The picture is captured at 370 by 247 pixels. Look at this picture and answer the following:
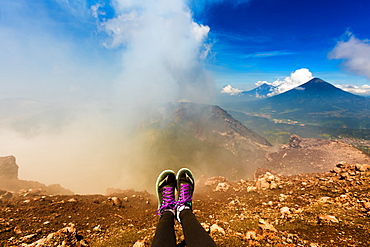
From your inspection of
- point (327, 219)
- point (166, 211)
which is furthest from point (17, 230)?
Answer: point (327, 219)

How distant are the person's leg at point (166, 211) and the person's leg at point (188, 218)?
1.22 ft

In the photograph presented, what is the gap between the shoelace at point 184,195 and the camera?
7234 mm

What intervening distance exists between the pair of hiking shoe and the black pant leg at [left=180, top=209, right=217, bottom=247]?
1163mm

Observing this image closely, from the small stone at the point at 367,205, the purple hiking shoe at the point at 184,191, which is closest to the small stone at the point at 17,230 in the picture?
the purple hiking shoe at the point at 184,191

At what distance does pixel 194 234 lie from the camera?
15.2ft

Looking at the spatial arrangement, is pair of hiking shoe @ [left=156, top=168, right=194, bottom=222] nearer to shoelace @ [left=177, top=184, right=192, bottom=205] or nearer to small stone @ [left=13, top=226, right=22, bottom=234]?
shoelace @ [left=177, top=184, right=192, bottom=205]

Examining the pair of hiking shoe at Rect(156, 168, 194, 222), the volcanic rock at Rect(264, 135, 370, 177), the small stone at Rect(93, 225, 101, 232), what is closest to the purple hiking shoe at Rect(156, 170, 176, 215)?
the pair of hiking shoe at Rect(156, 168, 194, 222)

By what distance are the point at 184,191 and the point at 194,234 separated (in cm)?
349

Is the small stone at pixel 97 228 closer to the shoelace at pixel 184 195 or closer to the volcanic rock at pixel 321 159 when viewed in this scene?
the shoelace at pixel 184 195

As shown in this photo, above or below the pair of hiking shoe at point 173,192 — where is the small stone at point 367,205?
below

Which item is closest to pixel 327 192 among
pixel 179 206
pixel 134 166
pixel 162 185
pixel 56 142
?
pixel 179 206

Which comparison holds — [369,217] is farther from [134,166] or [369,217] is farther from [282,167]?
[134,166]

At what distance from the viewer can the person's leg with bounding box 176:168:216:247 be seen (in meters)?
4.25

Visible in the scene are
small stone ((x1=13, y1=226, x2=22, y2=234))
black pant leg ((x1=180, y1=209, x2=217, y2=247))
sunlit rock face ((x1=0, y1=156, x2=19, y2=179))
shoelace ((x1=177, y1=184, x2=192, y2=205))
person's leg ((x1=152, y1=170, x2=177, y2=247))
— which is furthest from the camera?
sunlit rock face ((x1=0, y1=156, x2=19, y2=179))
